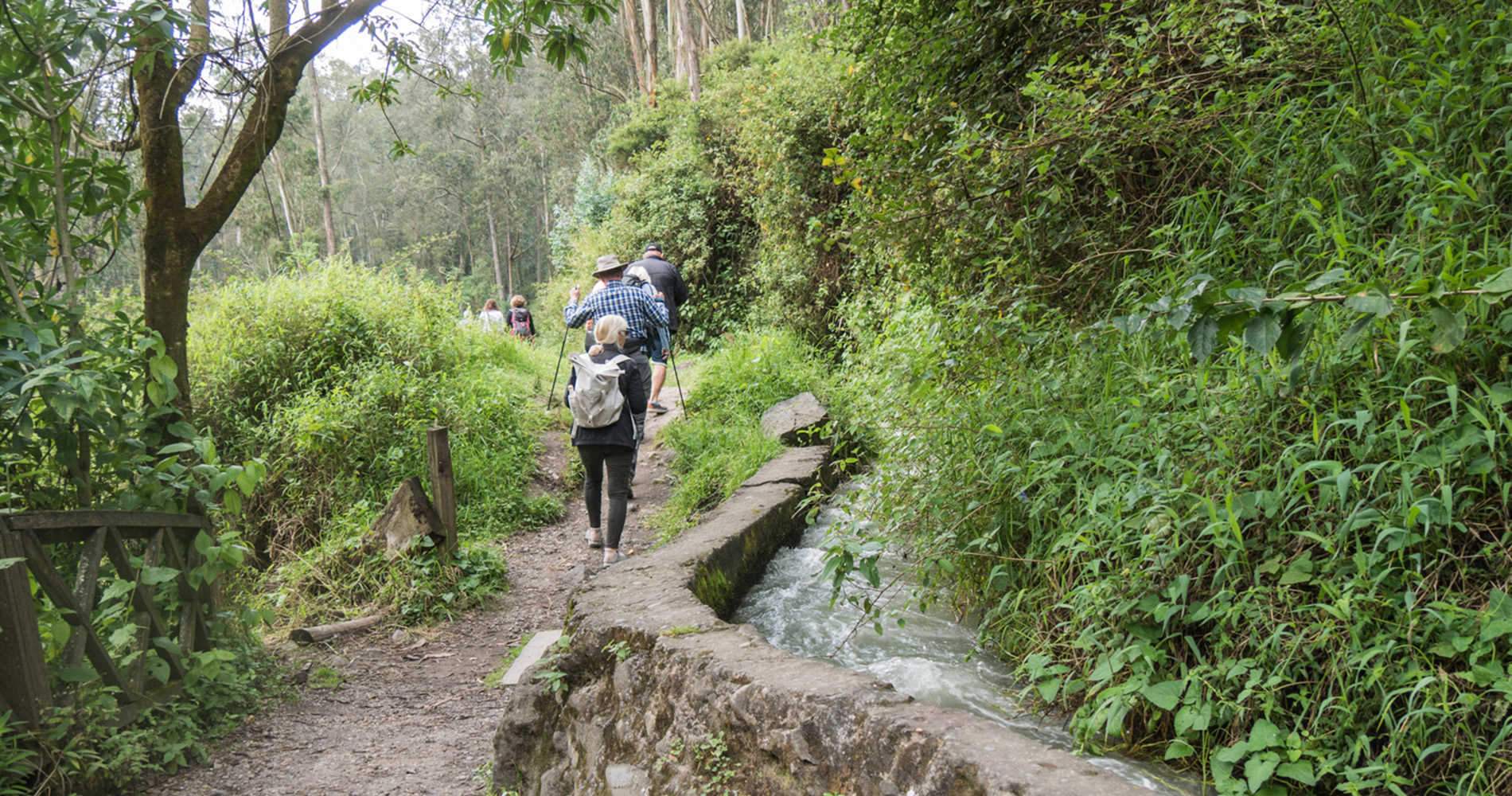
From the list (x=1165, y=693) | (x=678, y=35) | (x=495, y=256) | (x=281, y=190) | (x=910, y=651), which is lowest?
(x=910, y=651)

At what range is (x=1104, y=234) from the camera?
131 inches

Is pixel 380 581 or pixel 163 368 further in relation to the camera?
pixel 380 581

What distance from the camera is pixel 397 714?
4.12 m

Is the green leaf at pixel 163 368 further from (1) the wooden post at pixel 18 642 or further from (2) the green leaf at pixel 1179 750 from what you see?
(2) the green leaf at pixel 1179 750

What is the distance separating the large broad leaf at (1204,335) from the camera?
5.14 ft

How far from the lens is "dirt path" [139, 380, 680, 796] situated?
341 centimetres

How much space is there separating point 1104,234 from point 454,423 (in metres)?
5.86

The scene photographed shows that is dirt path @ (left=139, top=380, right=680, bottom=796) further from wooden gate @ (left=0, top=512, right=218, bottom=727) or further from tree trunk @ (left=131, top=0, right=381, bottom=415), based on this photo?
tree trunk @ (left=131, top=0, right=381, bottom=415)

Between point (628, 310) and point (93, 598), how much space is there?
418cm

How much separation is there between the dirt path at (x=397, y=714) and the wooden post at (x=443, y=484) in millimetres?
558

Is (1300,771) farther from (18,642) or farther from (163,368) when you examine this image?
(163,368)

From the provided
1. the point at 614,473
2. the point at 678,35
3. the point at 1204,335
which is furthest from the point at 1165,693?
the point at 678,35

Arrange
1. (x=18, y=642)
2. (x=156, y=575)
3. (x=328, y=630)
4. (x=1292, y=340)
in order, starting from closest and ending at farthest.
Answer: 1. (x=1292, y=340)
2. (x=18, y=642)
3. (x=156, y=575)
4. (x=328, y=630)

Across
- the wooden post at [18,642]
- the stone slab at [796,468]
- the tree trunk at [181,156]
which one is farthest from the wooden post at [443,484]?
the wooden post at [18,642]
